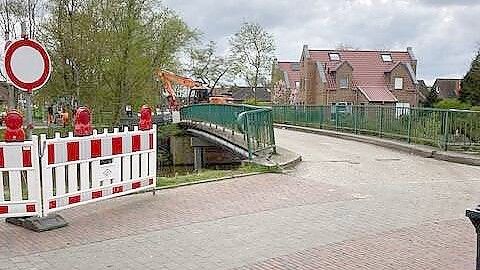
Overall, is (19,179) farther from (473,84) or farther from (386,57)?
(386,57)

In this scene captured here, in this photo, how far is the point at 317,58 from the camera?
64250mm

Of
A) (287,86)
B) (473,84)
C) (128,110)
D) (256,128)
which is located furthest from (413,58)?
(256,128)

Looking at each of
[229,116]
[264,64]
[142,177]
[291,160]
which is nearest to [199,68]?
[264,64]

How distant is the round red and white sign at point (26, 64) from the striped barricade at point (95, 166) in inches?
30.3

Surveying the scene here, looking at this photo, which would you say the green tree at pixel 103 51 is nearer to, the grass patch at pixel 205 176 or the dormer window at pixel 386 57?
the grass patch at pixel 205 176

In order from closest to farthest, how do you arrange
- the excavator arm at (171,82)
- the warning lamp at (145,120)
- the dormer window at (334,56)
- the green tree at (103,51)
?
the warning lamp at (145,120) → the green tree at (103,51) → the excavator arm at (171,82) → the dormer window at (334,56)

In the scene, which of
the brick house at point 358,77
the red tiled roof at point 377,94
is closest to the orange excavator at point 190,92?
the brick house at point 358,77

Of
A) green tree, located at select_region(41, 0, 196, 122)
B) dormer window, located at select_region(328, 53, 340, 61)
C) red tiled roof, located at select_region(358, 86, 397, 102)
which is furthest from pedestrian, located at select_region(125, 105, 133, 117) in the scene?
dormer window, located at select_region(328, 53, 340, 61)

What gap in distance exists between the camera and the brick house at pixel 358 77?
6153 cm

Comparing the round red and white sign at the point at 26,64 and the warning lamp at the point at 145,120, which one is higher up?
the round red and white sign at the point at 26,64

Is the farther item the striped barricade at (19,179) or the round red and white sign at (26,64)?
the round red and white sign at (26,64)

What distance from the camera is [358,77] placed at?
6234cm

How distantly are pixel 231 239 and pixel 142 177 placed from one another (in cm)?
250

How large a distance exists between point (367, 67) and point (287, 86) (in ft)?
41.6
